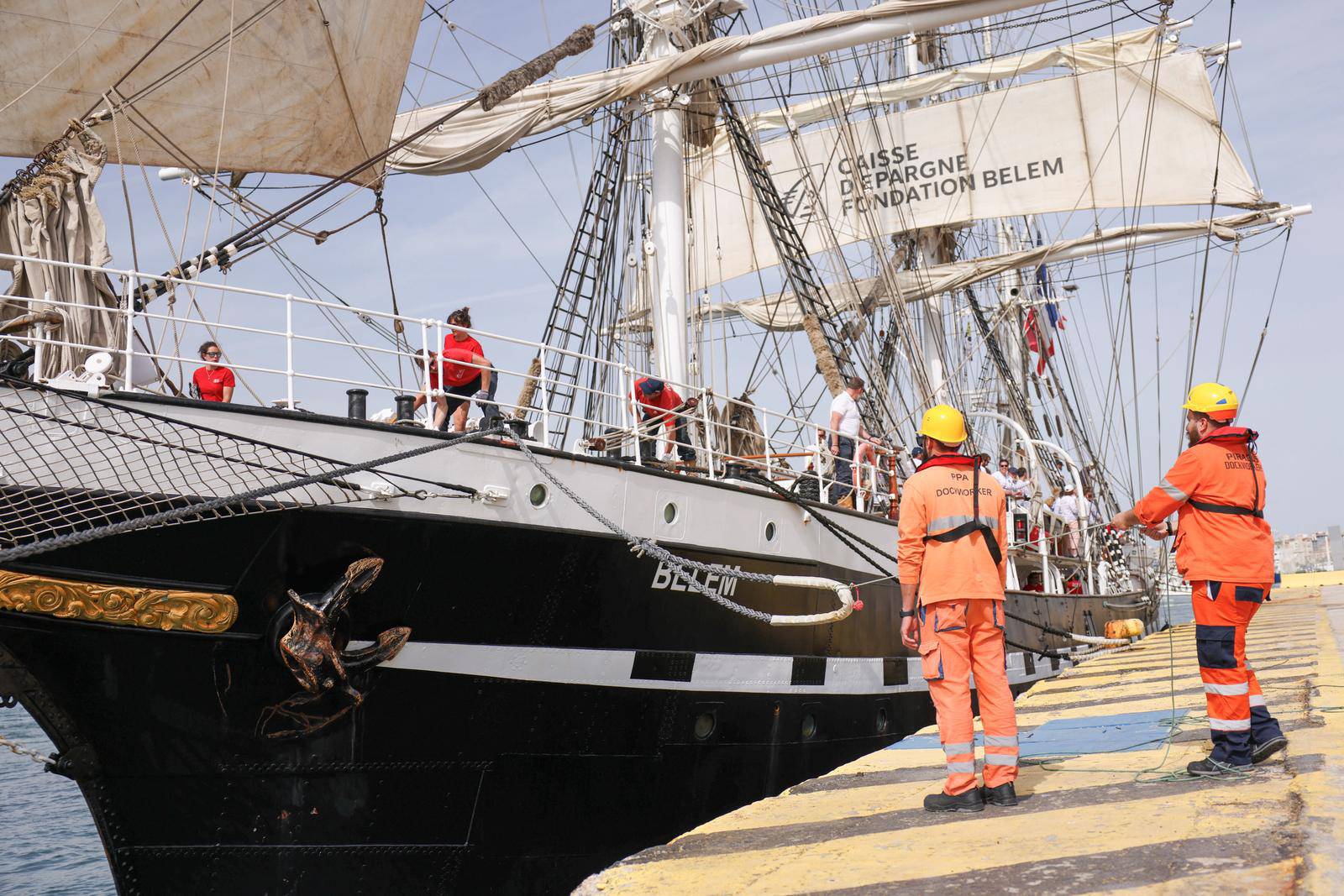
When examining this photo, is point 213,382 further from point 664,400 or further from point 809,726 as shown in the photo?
point 809,726

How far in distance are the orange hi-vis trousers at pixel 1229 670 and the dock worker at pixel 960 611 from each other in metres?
0.78

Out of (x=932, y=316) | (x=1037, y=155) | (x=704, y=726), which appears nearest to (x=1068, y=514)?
(x=932, y=316)

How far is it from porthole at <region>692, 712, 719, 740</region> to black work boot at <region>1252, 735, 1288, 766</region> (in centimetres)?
405

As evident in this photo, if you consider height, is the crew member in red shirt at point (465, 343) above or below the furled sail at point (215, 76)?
below

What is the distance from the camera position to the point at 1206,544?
462 centimetres

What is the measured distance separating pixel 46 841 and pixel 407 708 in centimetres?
1053

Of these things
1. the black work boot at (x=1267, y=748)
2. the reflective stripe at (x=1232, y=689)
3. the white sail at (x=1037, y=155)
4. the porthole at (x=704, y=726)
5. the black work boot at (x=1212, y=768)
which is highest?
the white sail at (x=1037, y=155)

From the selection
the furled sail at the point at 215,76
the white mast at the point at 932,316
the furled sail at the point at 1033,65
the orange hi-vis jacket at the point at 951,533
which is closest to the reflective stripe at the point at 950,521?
the orange hi-vis jacket at the point at 951,533

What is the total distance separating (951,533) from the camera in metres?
4.63

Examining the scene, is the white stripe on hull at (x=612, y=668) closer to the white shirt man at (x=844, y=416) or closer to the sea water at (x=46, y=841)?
the white shirt man at (x=844, y=416)

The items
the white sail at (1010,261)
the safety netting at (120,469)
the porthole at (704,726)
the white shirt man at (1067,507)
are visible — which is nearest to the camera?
the safety netting at (120,469)

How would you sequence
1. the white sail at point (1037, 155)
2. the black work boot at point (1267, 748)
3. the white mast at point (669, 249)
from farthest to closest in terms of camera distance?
1. the white sail at point (1037, 155)
2. the white mast at point (669, 249)
3. the black work boot at point (1267, 748)

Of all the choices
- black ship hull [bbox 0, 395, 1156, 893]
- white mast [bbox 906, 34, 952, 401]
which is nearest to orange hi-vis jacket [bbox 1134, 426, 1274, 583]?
black ship hull [bbox 0, 395, 1156, 893]

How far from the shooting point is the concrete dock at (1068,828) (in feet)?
10.8
